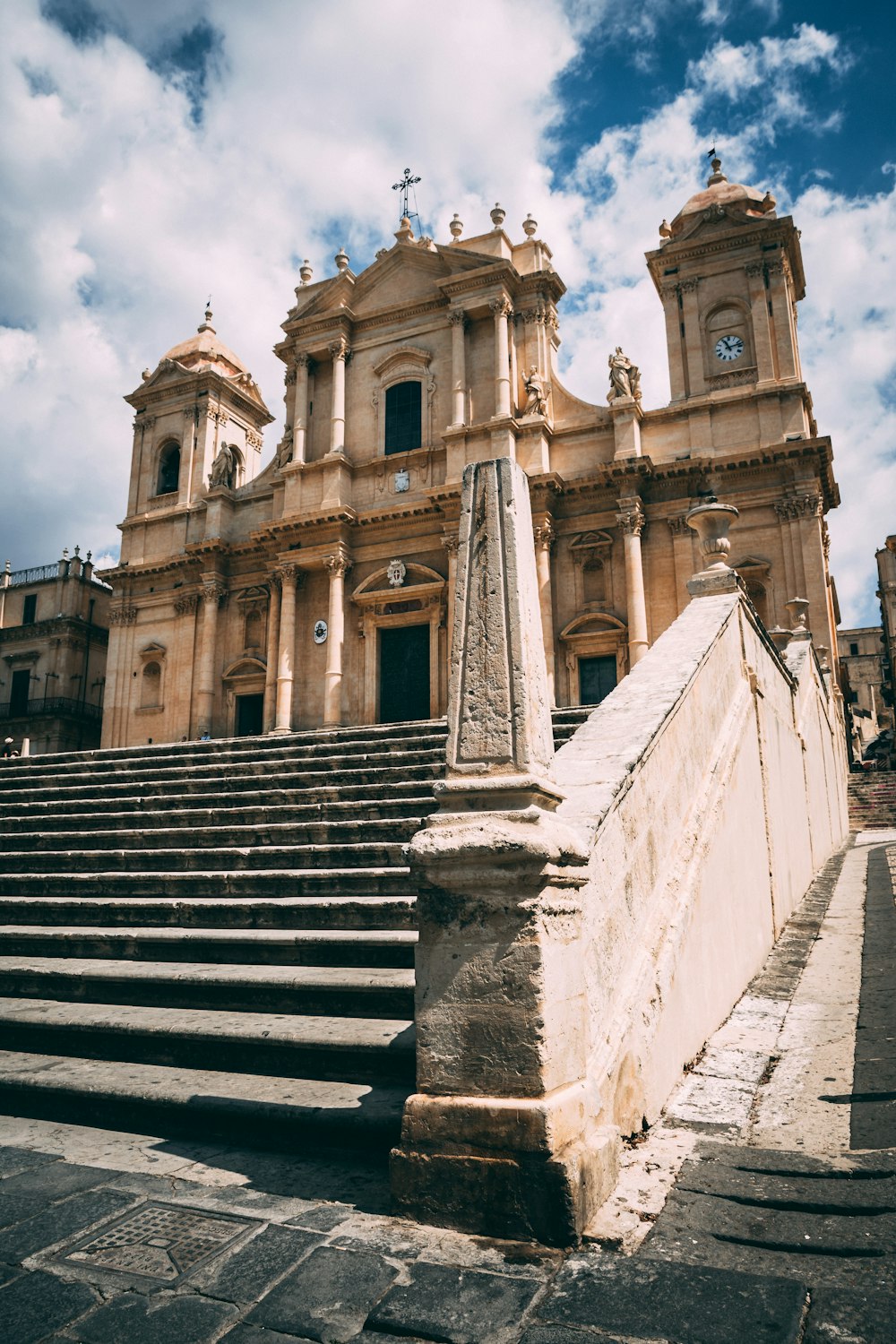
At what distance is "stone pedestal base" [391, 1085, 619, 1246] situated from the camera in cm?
246

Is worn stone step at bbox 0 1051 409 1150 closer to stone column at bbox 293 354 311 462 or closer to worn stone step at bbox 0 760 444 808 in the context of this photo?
worn stone step at bbox 0 760 444 808

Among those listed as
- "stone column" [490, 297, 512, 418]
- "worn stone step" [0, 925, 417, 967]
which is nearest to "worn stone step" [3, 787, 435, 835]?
"worn stone step" [0, 925, 417, 967]

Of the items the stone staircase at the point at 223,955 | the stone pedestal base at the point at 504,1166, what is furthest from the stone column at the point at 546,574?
the stone pedestal base at the point at 504,1166

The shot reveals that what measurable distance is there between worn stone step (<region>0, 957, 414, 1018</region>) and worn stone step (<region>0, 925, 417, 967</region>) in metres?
0.08

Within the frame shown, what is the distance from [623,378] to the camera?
67.5 feet

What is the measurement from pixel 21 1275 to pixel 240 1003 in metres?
1.95

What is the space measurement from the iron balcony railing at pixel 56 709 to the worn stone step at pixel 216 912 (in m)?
30.5

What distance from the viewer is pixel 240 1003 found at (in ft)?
14.0

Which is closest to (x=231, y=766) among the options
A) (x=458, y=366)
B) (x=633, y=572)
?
(x=633, y=572)

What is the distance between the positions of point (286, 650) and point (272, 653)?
0.71 m

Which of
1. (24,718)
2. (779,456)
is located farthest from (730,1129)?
(24,718)

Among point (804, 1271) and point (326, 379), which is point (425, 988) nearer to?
point (804, 1271)

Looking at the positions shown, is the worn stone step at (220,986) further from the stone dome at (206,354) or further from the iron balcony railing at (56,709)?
the iron balcony railing at (56,709)

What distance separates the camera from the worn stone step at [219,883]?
5266mm
